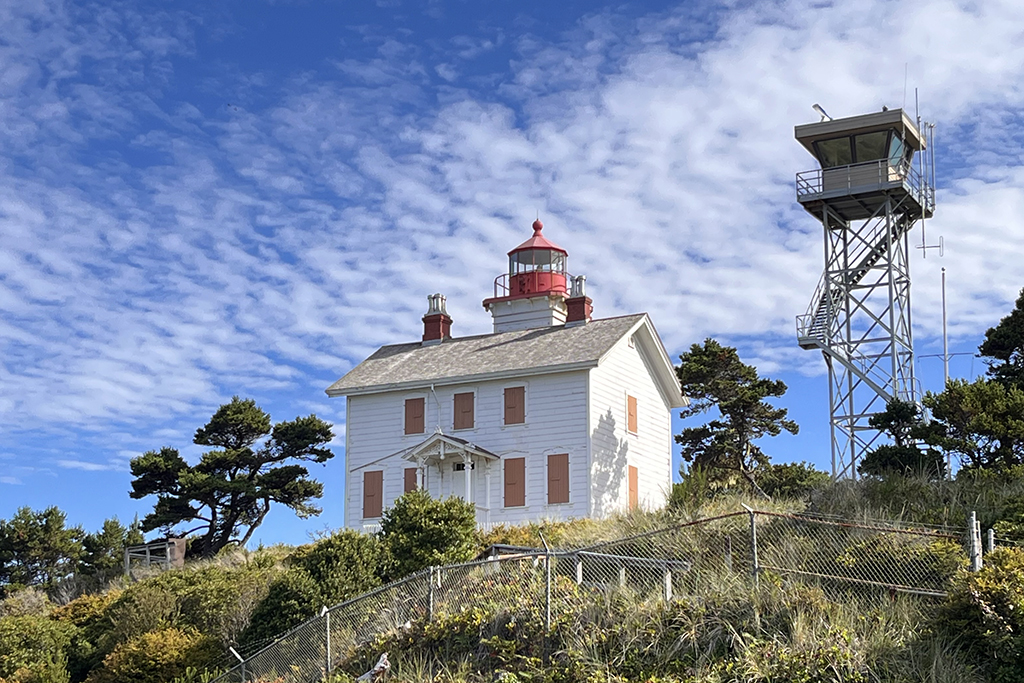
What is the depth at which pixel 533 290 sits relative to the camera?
40969mm

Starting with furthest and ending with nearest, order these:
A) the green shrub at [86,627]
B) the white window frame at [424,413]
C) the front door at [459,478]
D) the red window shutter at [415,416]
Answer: the red window shutter at [415,416] < the white window frame at [424,413] < the front door at [459,478] < the green shrub at [86,627]

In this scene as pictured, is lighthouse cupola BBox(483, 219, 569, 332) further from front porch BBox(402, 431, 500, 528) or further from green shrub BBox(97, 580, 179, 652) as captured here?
green shrub BBox(97, 580, 179, 652)

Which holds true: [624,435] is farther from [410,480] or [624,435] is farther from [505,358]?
[410,480]

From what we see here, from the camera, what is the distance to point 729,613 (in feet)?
55.3

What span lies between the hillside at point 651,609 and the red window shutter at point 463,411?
9082 millimetres

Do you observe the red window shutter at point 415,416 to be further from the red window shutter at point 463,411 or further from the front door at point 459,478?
the front door at point 459,478

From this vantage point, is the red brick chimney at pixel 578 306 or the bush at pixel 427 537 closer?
the bush at pixel 427 537

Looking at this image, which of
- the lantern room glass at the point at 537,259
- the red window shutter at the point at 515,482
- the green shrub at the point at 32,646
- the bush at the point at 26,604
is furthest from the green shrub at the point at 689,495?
the lantern room glass at the point at 537,259

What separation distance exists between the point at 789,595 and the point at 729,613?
0.84 m

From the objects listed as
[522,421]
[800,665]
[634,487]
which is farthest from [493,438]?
[800,665]

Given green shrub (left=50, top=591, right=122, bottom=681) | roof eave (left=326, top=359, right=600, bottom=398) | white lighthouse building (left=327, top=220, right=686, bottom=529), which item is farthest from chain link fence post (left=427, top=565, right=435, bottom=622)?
roof eave (left=326, top=359, right=600, bottom=398)

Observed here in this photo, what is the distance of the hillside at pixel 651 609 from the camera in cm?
1600

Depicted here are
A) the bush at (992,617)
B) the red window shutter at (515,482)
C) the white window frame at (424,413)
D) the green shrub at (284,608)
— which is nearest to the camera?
the bush at (992,617)

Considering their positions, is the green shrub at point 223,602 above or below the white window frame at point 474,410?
below
